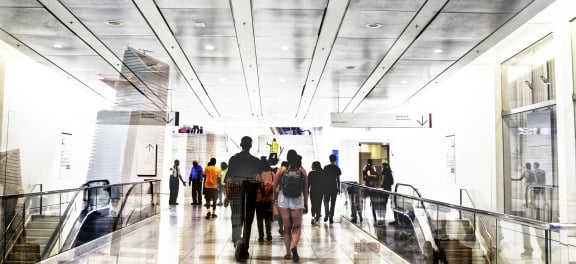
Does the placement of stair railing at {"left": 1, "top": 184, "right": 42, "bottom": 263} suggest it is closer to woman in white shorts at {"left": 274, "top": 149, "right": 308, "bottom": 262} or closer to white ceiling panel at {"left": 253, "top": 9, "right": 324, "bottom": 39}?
woman in white shorts at {"left": 274, "top": 149, "right": 308, "bottom": 262}

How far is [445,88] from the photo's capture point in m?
12.5

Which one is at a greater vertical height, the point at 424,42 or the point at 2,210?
the point at 424,42

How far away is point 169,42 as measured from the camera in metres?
8.47

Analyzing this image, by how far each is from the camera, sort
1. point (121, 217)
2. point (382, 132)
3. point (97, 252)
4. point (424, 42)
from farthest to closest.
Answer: point (382, 132)
point (121, 217)
point (424, 42)
point (97, 252)

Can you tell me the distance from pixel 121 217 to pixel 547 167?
280 inches

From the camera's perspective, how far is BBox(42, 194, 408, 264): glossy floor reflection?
659 centimetres

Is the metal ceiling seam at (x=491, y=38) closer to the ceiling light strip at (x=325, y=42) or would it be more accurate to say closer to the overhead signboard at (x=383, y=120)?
the overhead signboard at (x=383, y=120)

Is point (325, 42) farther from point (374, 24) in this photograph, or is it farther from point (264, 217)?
point (264, 217)

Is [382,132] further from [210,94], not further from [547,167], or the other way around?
[547,167]

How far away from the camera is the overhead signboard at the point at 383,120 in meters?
12.8

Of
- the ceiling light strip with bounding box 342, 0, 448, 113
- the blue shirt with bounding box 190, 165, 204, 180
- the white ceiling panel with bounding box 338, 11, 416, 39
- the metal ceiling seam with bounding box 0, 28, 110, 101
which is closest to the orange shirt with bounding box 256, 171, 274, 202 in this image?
the blue shirt with bounding box 190, 165, 204, 180

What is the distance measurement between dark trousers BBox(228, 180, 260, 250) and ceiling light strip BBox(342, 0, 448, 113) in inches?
124

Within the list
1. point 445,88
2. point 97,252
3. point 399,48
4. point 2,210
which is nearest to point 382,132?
Result: point 445,88

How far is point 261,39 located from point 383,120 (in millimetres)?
5477
